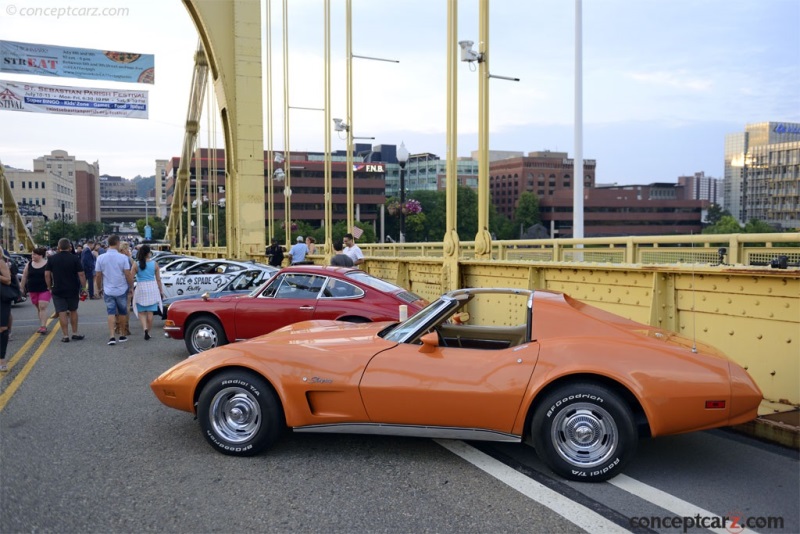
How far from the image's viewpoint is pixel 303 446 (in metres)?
5.02

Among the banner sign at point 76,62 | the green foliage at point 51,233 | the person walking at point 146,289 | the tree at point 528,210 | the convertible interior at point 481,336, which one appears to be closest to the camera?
the convertible interior at point 481,336

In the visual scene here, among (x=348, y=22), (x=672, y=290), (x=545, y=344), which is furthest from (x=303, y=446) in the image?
(x=348, y=22)

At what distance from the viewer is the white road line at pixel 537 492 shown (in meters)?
3.63

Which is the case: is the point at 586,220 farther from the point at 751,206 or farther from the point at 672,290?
the point at 672,290

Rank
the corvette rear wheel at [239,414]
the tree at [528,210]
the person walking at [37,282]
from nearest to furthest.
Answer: the corvette rear wheel at [239,414], the person walking at [37,282], the tree at [528,210]

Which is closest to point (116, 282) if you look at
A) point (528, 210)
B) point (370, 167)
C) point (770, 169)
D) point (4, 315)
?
point (4, 315)

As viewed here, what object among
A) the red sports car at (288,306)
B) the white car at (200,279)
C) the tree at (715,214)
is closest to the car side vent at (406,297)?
the red sports car at (288,306)

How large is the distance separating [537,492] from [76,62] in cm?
3226

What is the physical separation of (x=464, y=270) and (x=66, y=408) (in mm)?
6174

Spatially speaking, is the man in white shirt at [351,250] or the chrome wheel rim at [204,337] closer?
the chrome wheel rim at [204,337]

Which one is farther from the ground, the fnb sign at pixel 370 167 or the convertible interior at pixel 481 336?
the fnb sign at pixel 370 167

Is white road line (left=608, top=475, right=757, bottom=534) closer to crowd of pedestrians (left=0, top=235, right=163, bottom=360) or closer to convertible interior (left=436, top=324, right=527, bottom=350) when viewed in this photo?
convertible interior (left=436, top=324, right=527, bottom=350)

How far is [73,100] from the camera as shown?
31.4m

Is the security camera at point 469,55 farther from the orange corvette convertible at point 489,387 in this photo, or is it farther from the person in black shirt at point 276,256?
the person in black shirt at point 276,256
